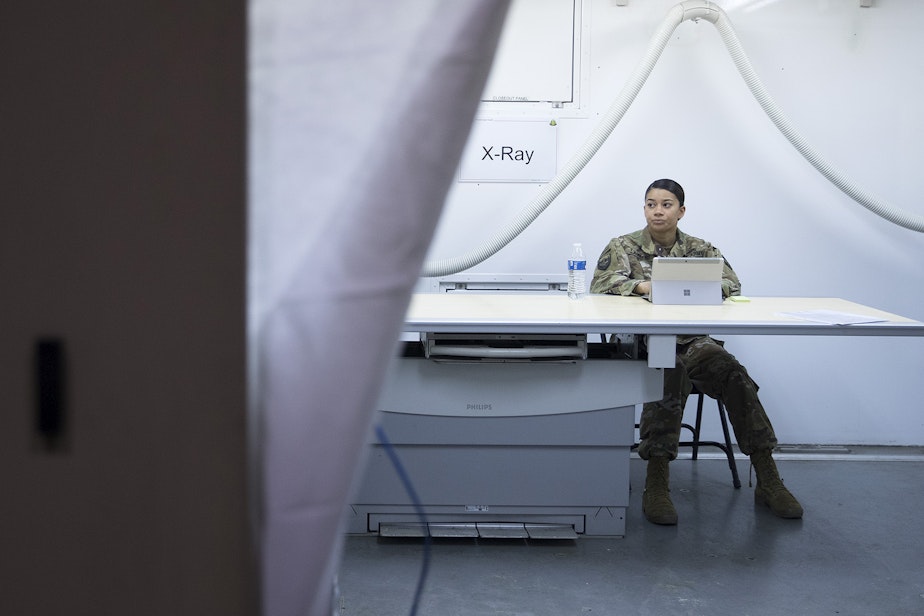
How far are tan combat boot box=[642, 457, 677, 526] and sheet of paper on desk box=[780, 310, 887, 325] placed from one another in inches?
26.6

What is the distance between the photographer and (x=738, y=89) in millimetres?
3941

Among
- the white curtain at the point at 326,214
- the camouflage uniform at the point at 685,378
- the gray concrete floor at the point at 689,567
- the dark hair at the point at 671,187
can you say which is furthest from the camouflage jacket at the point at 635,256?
the white curtain at the point at 326,214

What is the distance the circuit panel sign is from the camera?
12.8ft

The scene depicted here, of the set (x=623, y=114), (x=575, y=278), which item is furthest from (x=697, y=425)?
(x=623, y=114)

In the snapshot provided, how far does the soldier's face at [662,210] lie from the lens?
344 cm

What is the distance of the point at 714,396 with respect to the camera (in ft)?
10.4

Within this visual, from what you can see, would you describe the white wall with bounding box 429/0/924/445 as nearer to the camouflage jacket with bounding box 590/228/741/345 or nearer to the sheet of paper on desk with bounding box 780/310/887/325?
the camouflage jacket with bounding box 590/228/741/345

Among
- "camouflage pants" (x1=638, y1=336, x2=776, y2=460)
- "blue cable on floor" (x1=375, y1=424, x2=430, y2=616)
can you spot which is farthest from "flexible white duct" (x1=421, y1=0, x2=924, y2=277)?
"blue cable on floor" (x1=375, y1=424, x2=430, y2=616)

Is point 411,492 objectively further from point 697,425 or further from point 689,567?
point 697,425

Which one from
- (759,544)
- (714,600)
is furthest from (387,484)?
(759,544)

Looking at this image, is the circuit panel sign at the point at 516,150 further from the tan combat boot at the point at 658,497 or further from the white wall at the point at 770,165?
the tan combat boot at the point at 658,497

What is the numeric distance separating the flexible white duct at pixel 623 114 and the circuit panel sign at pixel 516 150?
0.20 meters

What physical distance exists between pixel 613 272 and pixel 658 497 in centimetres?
94

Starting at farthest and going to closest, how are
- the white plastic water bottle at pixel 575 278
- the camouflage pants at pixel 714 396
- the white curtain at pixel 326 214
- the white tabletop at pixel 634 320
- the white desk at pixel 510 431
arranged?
the white plastic water bottle at pixel 575 278 → the camouflage pants at pixel 714 396 → the white desk at pixel 510 431 → the white tabletop at pixel 634 320 → the white curtain at pixel 326 214
